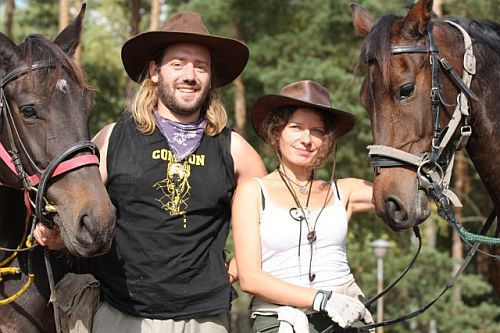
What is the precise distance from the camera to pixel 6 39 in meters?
4.15

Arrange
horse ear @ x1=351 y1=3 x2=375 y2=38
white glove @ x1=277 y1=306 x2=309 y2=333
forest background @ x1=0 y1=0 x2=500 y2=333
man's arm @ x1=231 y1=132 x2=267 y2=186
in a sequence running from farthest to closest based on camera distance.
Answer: forest background @ x1=0 y1=0 x2=500 y2=333
horse ear @ x1=351 y1=3 x2=375 y2=38
man's arm @ x1=231 y1=132 x2=267 y2=186
white glove @ x1=277 y1=306 x2=309 y2=333

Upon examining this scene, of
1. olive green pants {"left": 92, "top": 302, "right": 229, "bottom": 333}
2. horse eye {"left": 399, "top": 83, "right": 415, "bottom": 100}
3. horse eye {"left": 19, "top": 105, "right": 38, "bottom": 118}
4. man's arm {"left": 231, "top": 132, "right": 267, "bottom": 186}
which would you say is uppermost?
horse eye {"left": 399, "top": 83, "right": 415, "bottom": 100}

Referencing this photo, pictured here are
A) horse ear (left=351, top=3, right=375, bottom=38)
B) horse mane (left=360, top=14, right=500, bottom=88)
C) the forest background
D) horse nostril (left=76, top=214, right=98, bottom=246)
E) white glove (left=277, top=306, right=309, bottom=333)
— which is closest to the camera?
horse nostril (left=76, top=214, right=98, bottom=246)

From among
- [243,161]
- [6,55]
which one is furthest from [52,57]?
[243,161]

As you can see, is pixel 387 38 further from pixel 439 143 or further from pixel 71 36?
pixel 71 36

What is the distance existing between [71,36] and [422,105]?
77.3 inches

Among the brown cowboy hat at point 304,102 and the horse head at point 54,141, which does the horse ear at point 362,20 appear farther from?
the horse head at point 54,141

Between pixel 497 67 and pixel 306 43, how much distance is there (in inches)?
600

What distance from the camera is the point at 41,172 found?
12.9 ft

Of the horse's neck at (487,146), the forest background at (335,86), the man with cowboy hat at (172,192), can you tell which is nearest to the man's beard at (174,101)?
the man with cowboy hat at (172,192)

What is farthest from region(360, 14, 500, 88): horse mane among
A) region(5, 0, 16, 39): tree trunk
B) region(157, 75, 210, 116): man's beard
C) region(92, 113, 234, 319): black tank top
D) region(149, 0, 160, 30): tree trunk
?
region(5, 0, 16, 39): tree trunk

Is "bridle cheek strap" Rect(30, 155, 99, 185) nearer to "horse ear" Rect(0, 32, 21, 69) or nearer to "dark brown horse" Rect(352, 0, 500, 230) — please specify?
"horse ear" Rect(0, 32, 21, 69)

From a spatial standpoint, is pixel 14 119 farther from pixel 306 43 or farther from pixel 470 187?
pixel 470 187

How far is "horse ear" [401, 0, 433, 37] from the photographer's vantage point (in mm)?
4172
